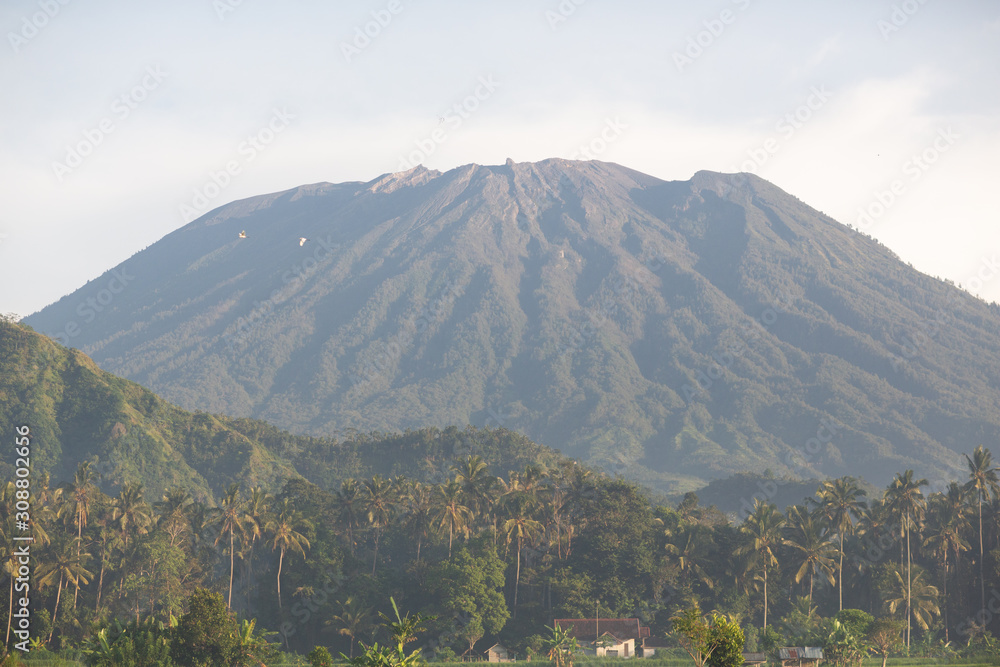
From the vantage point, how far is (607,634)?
88.8 m

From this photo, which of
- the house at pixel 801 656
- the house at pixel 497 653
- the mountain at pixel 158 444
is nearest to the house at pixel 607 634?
the house at pixel 497 653

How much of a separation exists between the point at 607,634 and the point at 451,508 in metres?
21.2

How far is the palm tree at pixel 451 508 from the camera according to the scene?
101m

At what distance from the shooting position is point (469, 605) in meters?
89.4

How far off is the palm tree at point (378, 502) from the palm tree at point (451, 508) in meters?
8.46

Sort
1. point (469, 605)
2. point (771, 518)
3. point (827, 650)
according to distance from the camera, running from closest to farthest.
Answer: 1. point (827, 650)
2. point (469, 605)
3. point (771, 518)

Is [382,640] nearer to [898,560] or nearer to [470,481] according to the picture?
[470,481]

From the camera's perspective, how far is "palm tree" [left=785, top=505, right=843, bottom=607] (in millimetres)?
92812

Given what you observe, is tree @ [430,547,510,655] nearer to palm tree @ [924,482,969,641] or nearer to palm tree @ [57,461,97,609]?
palm tree @ [57,461,97,609]

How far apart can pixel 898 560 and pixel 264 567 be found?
2844 inches

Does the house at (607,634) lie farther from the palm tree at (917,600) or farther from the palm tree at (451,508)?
the palm tree at (917,600)

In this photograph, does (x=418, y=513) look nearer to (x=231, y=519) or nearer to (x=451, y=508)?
(x=451, y=508)

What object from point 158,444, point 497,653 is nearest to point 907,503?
point 497,653

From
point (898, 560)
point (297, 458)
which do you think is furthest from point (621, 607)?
point (297, 458)
